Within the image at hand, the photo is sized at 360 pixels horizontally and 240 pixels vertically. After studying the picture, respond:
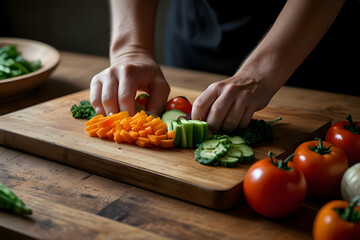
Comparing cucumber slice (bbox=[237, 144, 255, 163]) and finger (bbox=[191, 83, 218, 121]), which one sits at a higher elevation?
finger (bbox=[191, 83, 218, 121])

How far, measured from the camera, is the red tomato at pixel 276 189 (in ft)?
4.40

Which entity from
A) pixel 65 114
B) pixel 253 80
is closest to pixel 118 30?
pixel 65 114

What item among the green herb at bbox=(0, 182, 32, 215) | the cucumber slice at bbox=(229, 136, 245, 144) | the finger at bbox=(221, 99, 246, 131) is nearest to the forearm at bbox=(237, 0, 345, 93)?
the finger at bbox=(221, 99, 246, 131)

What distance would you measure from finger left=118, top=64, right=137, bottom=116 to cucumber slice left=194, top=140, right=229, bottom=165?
470 mm

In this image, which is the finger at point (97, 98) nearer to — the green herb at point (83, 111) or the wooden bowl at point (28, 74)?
the green herb at point (83, 111)

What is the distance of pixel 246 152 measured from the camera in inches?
65.6

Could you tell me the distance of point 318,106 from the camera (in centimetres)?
253

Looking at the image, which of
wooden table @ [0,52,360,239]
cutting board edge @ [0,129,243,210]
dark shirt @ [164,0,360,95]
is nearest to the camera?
wooden table @ [0,52,360,239]

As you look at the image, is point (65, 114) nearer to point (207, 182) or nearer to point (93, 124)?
point (93, 124)

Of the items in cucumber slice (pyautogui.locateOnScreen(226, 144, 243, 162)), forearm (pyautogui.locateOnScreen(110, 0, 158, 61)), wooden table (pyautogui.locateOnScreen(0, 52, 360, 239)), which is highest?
forearm (pyautogui.locateOnScreen(110, 0, 158, 61))

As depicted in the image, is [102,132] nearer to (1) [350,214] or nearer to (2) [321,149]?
(2) [321,149]

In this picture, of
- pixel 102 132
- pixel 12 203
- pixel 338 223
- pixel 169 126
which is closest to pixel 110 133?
pixel 102 132

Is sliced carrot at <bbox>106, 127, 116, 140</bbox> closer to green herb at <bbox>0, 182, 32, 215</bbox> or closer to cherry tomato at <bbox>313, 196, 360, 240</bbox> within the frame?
green herb at <bbox>0, 182, 32, 215</bbox>

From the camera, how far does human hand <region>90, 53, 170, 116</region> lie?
201 cm
